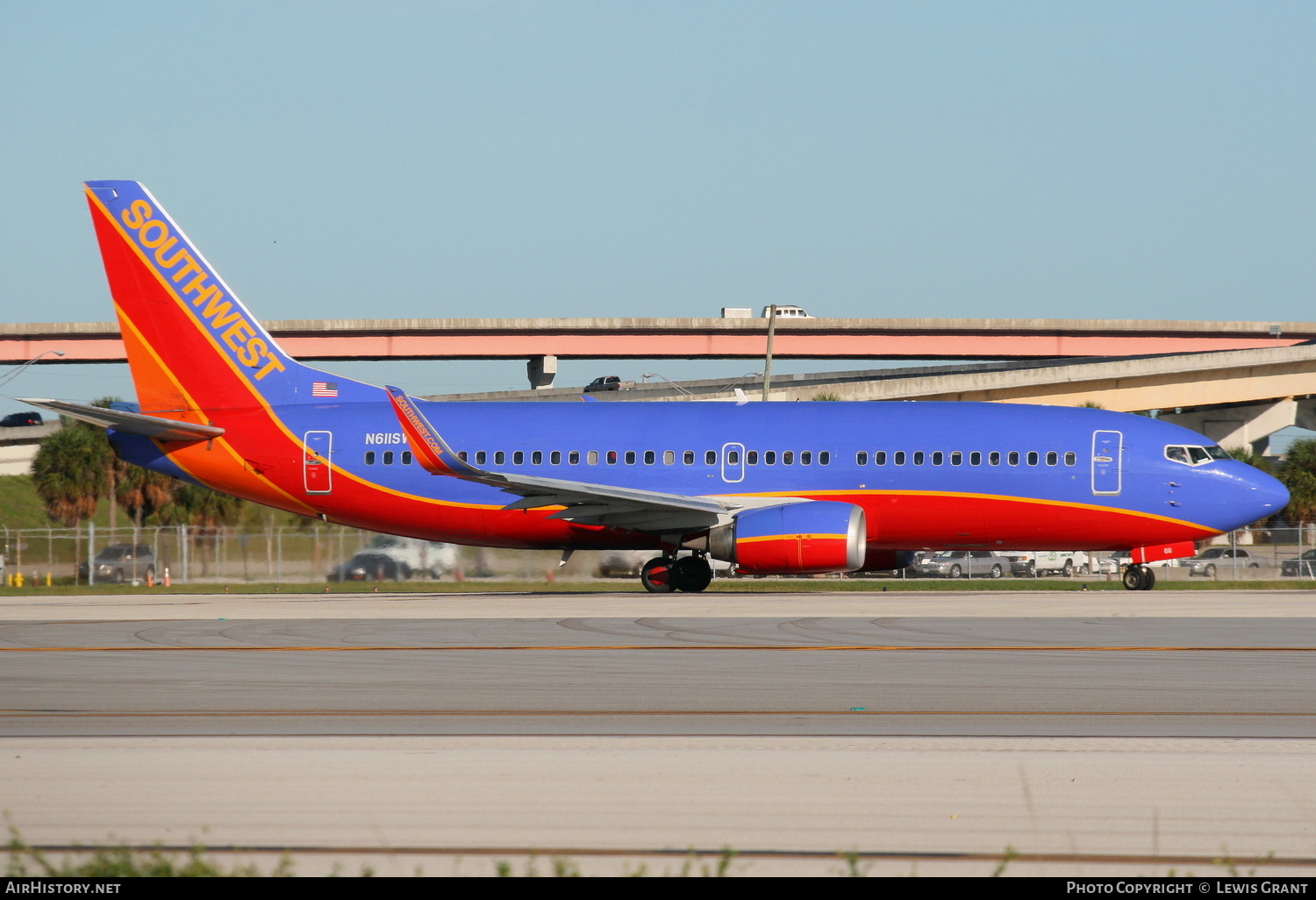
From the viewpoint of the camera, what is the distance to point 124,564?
41312 mm

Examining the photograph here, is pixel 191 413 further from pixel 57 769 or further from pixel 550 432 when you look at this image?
pixel 57 769

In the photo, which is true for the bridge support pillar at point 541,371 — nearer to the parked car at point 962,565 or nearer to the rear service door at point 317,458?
the parked car at point 962,565

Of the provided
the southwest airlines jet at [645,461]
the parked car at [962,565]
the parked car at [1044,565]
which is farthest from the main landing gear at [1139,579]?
the parked car at [1044,565]

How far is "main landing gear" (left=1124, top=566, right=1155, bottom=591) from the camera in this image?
2931 centimetres

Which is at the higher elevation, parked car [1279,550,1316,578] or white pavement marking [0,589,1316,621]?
white pavement marking [0,589,1316,621]

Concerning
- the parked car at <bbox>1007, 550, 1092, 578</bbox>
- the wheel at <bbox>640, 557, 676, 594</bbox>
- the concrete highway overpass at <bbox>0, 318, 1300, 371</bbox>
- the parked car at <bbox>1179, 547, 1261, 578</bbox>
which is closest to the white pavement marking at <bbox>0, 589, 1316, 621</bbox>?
the wheel at <bbox>640, 557, 676, 594</bbox>

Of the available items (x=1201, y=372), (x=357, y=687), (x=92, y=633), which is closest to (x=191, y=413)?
(x=92, y=633)

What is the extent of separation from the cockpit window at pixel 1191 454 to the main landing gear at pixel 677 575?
33.1 ft

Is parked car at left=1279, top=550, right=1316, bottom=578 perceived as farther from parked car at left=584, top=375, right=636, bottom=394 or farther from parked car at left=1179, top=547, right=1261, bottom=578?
parked car at left=584, top=375, right=636, bottom=394

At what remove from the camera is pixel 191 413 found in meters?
30.9

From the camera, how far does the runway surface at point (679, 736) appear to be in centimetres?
748

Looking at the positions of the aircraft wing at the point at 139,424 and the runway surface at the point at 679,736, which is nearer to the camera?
the runway surface at the point at 679,736

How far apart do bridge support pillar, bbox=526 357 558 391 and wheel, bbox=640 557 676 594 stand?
58066mm

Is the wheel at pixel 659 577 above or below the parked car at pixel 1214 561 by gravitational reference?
above
